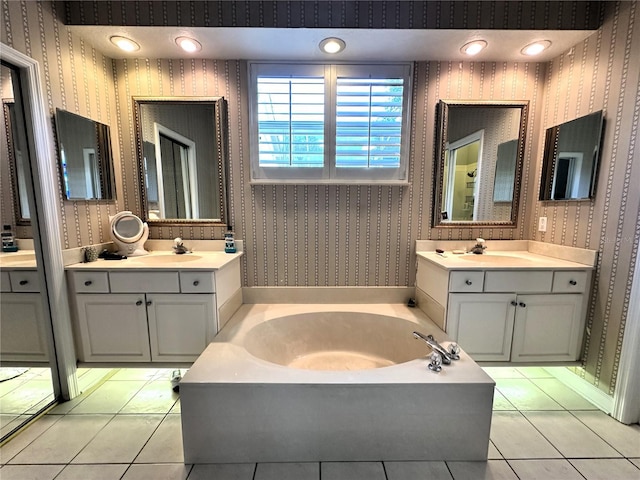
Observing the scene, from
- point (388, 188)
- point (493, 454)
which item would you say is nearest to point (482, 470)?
point (493, 454)

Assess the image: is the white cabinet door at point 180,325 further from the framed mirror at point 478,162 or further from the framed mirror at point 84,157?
the framed mirror at point 478,162

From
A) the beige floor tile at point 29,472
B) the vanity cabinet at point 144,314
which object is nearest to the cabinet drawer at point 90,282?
the vanity cabinet at point 144,314

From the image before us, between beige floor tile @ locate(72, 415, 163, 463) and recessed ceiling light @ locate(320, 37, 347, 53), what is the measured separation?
Answer: 258cm

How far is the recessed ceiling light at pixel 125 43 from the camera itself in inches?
73.8

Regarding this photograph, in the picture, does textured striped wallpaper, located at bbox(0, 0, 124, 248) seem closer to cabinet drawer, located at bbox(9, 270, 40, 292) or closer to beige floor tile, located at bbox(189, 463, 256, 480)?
cabinet drawer, located at bbox(9, 270, 40, 292)

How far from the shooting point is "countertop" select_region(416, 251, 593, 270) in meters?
1.81

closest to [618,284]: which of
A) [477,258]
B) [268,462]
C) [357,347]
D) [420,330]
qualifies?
[477,258]

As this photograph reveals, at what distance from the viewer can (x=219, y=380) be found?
1.37 meters

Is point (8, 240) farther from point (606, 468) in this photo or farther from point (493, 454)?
point (606, 468)

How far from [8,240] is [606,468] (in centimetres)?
330

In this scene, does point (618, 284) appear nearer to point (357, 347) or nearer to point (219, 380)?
point (357, 347)

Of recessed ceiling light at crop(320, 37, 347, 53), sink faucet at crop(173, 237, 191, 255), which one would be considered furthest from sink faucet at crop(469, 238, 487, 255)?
sink faucet at crop(173, 237, 191, 255)

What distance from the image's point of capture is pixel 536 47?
194cm

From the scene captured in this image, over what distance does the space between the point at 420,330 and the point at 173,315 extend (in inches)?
64.5
